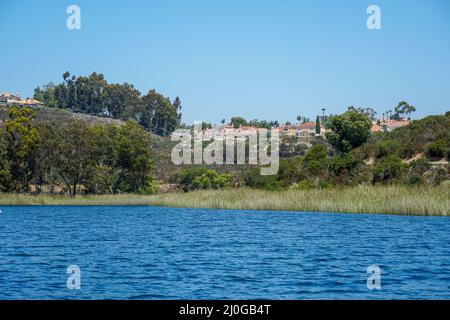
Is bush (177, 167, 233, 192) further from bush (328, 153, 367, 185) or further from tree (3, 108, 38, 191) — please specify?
tree (3, 108, 38, 191)

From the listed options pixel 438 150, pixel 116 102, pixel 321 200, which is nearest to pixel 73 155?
pixel 321 200

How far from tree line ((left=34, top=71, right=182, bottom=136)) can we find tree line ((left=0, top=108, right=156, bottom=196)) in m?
87.3

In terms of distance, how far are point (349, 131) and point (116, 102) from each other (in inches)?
3908

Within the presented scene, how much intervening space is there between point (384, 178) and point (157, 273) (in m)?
38.0

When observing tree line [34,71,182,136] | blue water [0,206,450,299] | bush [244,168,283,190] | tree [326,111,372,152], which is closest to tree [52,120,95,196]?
bush [244,168,283,190]

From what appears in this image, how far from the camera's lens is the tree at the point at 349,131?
79.6m

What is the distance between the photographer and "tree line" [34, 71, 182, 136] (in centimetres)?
16550

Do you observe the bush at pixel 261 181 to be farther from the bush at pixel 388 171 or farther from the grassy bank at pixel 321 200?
the bush at pixel 388 171

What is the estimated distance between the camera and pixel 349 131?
7975 centimetres

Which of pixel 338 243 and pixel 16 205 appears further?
pixel 16 205

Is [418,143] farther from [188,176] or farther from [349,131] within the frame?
[188,176]
